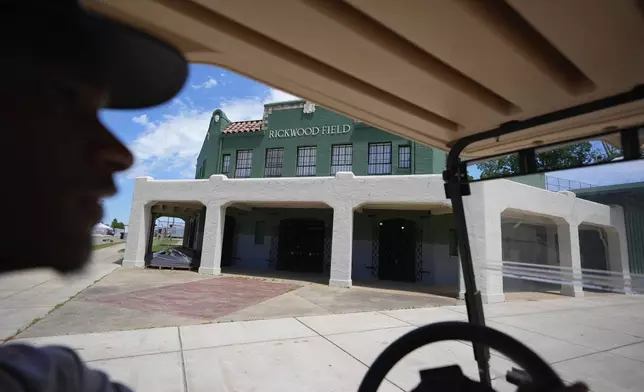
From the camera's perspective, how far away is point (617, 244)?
584cm

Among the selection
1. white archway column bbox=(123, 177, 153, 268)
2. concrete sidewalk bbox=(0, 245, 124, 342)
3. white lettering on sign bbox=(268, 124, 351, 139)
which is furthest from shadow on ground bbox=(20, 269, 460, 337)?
white lettering on sign bbox=(268, 124, 351, 139)

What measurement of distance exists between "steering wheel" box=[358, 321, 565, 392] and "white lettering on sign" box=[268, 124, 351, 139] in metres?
13.5

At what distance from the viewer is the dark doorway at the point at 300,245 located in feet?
49.7

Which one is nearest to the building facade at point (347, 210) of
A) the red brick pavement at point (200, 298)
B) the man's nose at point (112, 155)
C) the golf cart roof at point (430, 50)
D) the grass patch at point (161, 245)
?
the red brick pavement at point (200, 298)

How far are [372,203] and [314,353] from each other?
7226 millimetres

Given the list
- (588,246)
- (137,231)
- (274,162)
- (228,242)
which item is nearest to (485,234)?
(588,246)

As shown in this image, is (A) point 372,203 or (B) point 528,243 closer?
(B) point 528,243

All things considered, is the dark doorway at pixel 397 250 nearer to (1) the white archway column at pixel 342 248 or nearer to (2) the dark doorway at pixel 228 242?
(1) the white archway column at pixel 342 248

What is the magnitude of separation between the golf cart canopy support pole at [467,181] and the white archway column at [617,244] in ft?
7.31

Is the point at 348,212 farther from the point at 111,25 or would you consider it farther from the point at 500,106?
the point at 111,25

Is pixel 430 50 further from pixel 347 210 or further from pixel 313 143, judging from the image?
pixel 313 143

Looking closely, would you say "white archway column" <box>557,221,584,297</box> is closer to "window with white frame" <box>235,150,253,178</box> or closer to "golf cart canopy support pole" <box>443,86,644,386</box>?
"golf cart canopy support pole" <box>443,86,644,386</box>

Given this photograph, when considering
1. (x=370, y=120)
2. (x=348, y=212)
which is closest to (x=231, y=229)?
(x=348, y=212)

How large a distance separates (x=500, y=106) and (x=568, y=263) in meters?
11.4
